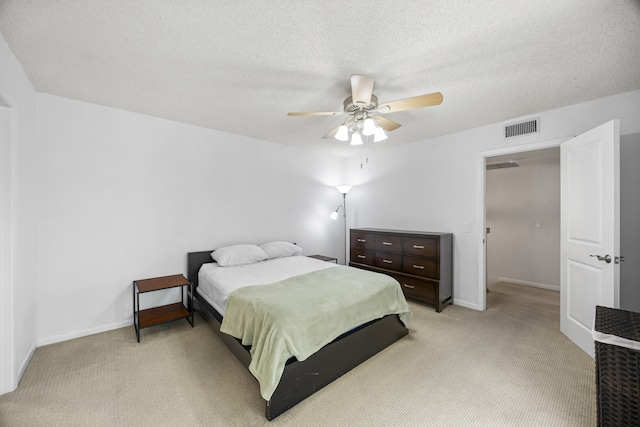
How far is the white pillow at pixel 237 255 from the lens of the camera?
326 cm

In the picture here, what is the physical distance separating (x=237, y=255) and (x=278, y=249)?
0.65 metres

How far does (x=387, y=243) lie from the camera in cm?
399

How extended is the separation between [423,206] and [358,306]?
2458 millimetres

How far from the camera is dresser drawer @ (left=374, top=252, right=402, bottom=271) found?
387 centimetres

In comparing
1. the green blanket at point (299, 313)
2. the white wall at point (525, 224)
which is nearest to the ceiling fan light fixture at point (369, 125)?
the green blanket at point (299, 313)

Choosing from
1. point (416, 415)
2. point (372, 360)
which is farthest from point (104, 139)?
point (416, 415)

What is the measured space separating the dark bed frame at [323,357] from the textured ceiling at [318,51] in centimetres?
218

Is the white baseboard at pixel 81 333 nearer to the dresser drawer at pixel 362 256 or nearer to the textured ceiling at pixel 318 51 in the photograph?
the textured ceiling at pixel 318 51

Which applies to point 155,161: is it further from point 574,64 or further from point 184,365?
point 574,64

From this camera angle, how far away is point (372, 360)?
2328mm

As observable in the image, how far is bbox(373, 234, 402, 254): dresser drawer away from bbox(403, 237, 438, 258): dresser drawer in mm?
103

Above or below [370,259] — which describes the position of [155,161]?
above

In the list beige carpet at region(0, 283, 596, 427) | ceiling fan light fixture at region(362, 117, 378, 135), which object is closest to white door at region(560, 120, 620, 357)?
beige carpet at region(0, 283, 596, 427)

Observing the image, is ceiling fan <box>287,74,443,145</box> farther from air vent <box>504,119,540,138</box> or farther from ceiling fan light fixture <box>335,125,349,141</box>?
air vent <box>504,119,540,138</box>
